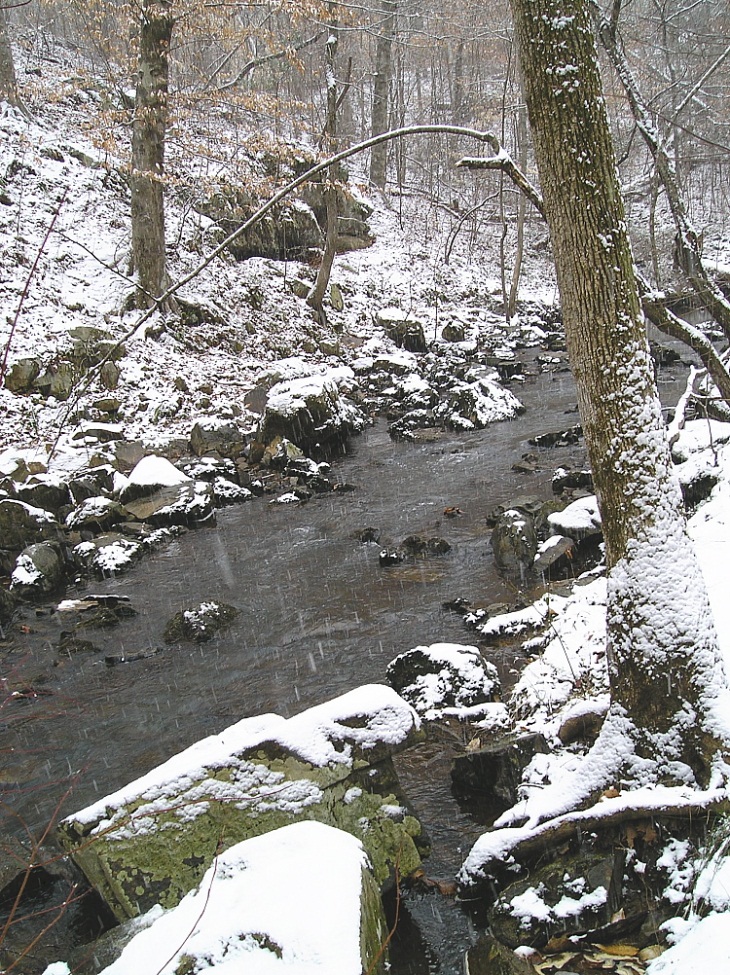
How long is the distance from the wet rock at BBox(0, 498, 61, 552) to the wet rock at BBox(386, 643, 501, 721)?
20.6 feet

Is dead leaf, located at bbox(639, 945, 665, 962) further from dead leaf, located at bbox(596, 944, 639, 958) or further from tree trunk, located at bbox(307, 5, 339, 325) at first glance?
tree trunk, located at bbox(307, 5, 339, 325)

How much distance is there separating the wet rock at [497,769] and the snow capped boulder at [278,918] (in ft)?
5.08

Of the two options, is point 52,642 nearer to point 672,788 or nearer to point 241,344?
point 672,788

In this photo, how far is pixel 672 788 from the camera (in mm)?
3527

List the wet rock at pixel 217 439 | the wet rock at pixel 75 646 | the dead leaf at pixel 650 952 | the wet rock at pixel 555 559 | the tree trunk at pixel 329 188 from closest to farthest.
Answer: the dead leaf at pixel 650 952, the wet rock at pixel 75 646, the wet rock at pixel 555 559, the wet rock at pixel 217 439, the tree trunk at pixel 329 188

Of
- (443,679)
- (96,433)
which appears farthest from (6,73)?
(443,679)

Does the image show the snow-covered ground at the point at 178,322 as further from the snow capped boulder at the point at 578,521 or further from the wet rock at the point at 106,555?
the wet rock at the point at 106,555

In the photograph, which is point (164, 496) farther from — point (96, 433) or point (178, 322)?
point (178, 322)

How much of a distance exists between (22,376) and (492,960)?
1284 cm

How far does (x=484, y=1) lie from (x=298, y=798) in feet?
80.0

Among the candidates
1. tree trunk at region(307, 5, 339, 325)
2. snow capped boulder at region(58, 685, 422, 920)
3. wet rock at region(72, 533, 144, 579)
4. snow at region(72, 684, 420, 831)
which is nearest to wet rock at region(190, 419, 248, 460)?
wet rock at region(72, 533, 144, 579)

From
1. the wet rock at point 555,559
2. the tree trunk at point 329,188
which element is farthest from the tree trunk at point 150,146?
the wet rock at point 555,559

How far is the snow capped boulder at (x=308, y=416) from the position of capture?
1356 centimetres

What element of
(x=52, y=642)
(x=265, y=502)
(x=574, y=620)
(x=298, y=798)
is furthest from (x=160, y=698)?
(x=265, y=502)
